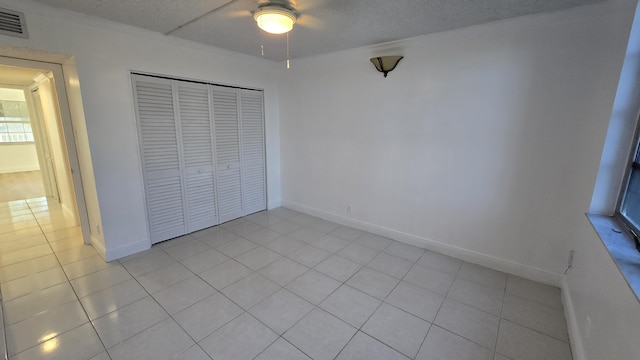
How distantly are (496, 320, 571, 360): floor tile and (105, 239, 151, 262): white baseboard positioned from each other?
3.66m

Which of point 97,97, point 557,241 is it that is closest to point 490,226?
point 557,241

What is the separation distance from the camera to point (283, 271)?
2701 millimetres

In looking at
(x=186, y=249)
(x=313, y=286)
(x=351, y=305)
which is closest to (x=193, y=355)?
(x=313, y=286)

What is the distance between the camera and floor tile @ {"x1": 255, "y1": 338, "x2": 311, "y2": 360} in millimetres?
1691

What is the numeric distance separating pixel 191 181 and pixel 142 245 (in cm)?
97

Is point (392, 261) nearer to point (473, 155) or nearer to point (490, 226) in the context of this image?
point (490, 226)

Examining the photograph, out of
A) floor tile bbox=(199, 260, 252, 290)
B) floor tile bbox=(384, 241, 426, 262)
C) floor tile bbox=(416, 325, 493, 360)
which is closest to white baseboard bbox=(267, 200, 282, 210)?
floor tile bbox=(199, 260, 252, 290)

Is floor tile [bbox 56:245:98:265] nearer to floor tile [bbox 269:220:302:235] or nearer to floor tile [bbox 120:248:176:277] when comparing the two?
floor tile [bbox 120:248:176:277]

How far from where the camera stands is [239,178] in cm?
412

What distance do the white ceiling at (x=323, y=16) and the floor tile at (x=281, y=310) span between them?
8.34ft

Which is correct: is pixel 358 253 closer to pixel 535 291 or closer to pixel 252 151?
pixel 535 291

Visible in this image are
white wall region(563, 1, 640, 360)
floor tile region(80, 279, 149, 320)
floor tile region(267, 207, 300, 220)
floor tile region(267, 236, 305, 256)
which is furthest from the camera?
floor tile region(267, 207, 300, 220)

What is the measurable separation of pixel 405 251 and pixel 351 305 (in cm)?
125

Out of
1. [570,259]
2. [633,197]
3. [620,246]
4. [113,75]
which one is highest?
[113,75]
